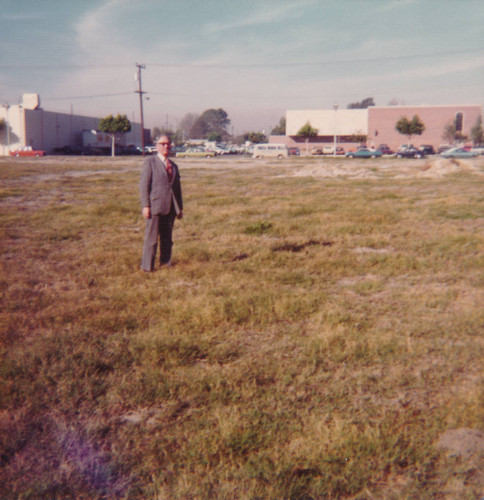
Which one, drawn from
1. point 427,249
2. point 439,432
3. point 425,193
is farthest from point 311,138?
point 439,432

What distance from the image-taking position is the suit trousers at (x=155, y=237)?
618 cm

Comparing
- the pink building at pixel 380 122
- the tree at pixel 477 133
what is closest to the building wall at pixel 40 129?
the pink building at pixel 380 122

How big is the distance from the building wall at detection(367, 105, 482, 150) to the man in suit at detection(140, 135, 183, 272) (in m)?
74.4

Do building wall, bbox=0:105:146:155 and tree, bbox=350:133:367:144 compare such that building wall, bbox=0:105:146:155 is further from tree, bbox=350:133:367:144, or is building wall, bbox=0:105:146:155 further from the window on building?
the window on building

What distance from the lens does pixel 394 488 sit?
2416 millimetres

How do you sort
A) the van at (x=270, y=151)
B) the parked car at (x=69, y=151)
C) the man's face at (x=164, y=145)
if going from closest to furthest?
the man's face at (x=164, y=145) < the van at (x=270, y=151) < the parked car at (x=69, y=151)

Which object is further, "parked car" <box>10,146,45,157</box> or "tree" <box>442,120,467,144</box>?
"tree" <box>442,120,467,144</box>

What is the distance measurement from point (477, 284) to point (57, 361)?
478cm

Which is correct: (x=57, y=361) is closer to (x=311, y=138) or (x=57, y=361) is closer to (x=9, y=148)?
(x=9, y=148)

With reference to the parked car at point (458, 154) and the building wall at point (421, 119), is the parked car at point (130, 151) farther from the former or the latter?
the parked car at point (458, 154)

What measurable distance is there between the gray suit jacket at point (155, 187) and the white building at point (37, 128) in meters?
61.8

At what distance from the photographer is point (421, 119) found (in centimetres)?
7656

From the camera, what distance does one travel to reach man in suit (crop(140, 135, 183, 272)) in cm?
605

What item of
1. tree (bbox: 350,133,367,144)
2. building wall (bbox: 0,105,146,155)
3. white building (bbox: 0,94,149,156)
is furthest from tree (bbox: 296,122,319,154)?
building wall (bbox: 0,105,146,155)
